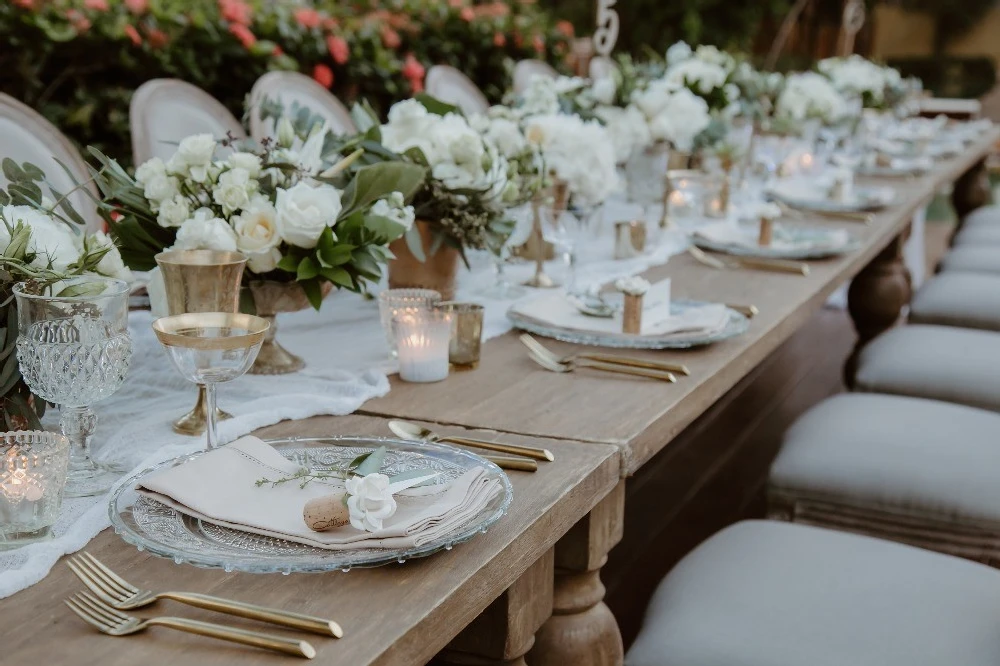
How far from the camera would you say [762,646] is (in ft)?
4.07

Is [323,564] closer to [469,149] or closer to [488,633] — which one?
[488,633]

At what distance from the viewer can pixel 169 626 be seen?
76cm

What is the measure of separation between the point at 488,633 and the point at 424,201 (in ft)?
2.57

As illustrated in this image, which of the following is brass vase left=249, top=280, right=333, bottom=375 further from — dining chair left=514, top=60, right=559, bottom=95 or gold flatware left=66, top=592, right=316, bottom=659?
dining chair left=514, top=60, right=559, bottom=95

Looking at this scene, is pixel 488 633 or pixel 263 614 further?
pixel 488 633

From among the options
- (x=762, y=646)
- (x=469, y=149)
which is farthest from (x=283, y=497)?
(x=469, y=149)

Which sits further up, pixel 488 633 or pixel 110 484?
pixel 110 484

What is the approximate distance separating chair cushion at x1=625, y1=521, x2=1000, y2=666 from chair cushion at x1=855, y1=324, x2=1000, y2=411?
3.06 ft

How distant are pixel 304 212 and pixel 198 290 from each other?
172mm

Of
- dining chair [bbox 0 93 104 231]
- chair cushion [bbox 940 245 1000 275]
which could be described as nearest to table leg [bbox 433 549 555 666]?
dining chair [bbox 0 93 104 231]

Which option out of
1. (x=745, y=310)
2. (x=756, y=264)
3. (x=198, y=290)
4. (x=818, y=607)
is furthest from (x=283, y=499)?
(x=756, y=264)

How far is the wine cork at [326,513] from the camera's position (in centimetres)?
87

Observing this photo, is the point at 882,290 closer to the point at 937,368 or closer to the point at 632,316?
the point at 937,368

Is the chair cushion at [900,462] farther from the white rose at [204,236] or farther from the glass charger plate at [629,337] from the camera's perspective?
the white rose at [204,236]
